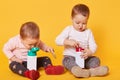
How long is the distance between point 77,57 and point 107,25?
630 mm

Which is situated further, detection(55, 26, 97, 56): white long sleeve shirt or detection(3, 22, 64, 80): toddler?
detection(55, 26, 97, 56): white long sleeve shirt

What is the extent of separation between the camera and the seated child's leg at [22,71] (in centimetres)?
219

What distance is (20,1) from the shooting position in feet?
9.57

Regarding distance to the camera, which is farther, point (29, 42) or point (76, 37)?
Result: point (76, 37)

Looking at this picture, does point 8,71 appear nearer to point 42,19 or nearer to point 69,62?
point 69,62

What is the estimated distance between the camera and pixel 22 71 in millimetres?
2260

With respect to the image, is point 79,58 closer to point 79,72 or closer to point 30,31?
point 79,72

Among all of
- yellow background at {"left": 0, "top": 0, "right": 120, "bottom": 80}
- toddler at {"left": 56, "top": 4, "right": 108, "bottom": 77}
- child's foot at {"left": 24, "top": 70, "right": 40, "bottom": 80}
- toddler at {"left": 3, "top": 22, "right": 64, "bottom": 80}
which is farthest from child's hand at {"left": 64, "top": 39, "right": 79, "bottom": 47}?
yellow background at {"left": 0, "top": 0, "right": 120, "bottom": 80}

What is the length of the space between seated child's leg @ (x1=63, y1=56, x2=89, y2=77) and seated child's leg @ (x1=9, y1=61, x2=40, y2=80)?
0.19 m

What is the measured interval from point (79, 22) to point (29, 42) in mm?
304

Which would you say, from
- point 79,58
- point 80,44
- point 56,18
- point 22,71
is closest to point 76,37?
point 80,44

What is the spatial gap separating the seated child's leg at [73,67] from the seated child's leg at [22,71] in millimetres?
190

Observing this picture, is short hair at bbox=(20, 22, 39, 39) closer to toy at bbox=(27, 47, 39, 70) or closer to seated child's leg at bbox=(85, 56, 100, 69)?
toy at bbox=(27, 47, 39, 70)

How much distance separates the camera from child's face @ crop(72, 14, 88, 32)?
7.78ft
